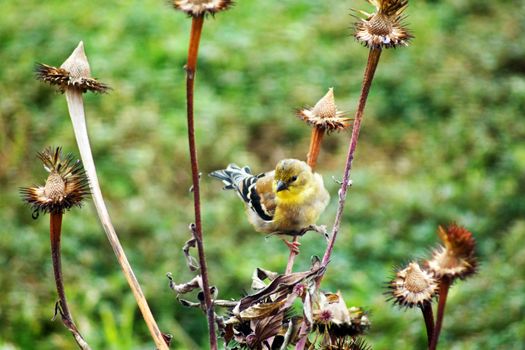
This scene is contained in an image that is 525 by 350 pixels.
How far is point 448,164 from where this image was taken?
5023 mm

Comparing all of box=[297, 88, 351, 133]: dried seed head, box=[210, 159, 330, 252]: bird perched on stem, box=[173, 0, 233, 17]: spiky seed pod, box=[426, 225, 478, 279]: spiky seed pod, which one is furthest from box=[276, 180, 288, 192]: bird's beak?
box=[173, 0, 233, 17]: spiky seed pod

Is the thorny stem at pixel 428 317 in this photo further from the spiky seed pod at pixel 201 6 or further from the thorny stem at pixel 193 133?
the spiky seed pod at pixel 201 6

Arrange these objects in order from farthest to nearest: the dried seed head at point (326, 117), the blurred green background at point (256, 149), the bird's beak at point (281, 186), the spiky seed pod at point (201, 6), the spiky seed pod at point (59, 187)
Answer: the blurred green background at point (256, 149) → the bird's beak at point (281, 186) → the dried seed head at point (326, 117) → the spiky seed pod at point (59, 187) → the spiky seed pod at point (201, 6)

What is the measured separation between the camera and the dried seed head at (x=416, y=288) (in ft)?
3.43

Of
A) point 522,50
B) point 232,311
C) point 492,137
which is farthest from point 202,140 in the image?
point 232,311

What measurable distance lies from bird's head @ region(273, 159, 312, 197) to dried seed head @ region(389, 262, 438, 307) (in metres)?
1.16

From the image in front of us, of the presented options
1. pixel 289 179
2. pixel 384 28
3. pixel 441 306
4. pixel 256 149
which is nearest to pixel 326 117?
pixel 384 28

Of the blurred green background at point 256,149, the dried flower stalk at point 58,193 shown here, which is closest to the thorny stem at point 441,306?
the dried flower stalk at point 58,193

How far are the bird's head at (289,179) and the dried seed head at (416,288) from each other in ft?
3.82

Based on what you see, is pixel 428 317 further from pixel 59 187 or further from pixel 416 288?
pixel 59 187

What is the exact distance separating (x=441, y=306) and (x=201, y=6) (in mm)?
477

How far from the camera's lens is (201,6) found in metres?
0.83

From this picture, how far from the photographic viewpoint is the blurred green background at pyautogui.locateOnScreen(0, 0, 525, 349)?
3.84 metres

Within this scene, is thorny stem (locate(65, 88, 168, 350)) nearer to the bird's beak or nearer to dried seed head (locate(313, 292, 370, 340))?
dried seed head (locate(313, 292, 370, 340))
